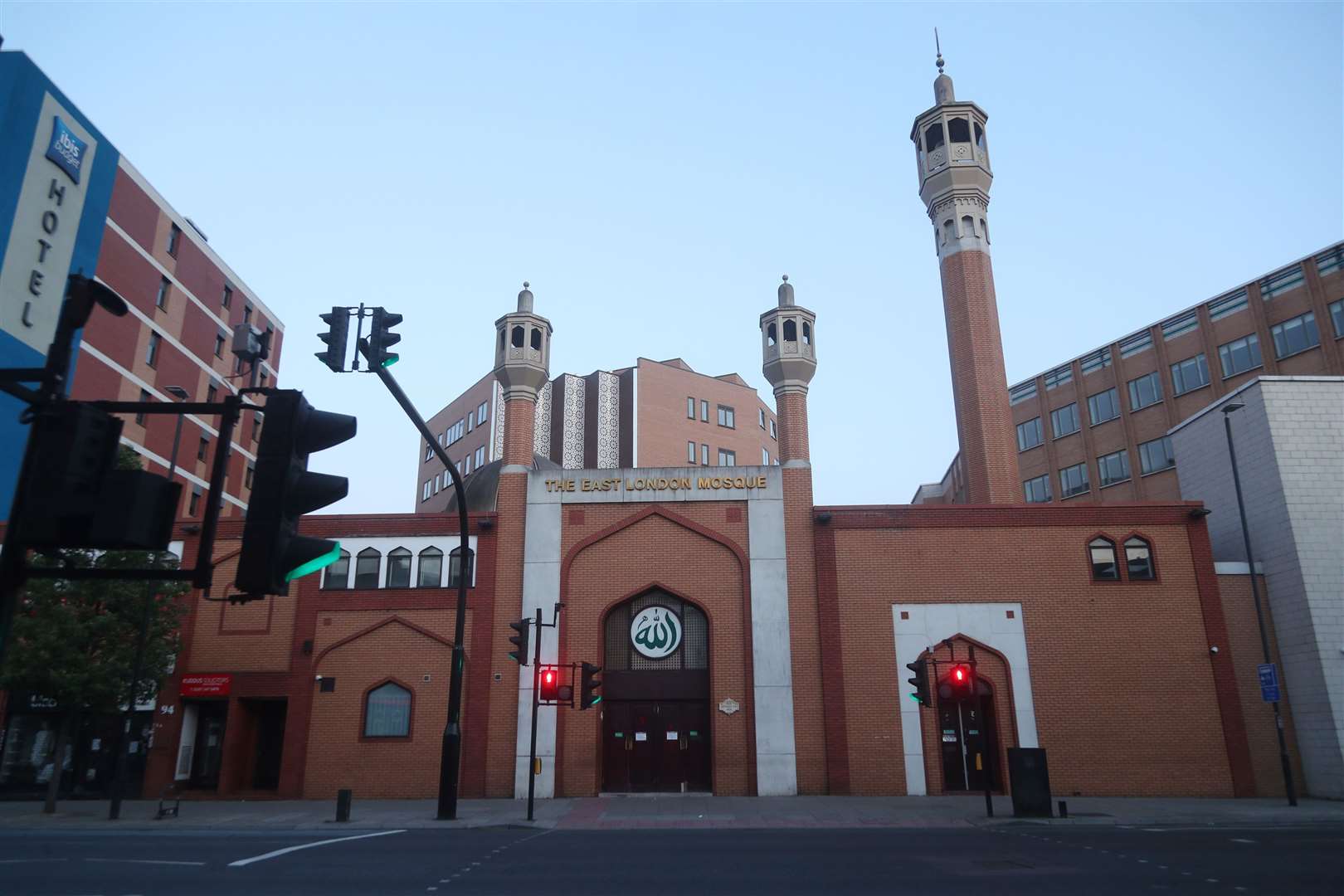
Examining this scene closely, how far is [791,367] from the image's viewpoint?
31.1 m

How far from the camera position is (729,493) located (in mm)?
29375

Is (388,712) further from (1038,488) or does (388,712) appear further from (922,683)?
(1038,488)

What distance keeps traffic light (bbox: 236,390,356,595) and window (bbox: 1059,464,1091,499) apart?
5831 cm

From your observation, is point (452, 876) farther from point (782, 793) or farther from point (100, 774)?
point (100, 774)

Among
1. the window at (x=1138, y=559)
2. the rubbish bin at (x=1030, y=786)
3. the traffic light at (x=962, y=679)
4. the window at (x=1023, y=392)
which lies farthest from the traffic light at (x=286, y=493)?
the window at (x=1023, y=392)

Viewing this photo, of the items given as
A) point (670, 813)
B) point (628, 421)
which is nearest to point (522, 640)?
point (670, 813)

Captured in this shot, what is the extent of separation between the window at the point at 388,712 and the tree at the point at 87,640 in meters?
5.75

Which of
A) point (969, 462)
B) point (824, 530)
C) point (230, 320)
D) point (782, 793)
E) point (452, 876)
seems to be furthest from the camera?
point (230, 320)

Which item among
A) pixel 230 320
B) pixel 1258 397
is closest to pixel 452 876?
pixel 1258 397

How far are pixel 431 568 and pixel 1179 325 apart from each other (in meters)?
44.1

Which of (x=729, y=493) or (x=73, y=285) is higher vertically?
(x=729, y=493)

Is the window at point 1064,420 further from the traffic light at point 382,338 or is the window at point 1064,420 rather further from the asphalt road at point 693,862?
the traffic light at point 382,338

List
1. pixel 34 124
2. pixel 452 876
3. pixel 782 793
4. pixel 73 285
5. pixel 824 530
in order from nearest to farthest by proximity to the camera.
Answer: pixel 73 285 < pixel 452 876 < pixel 34 124 < pixel 782 793 < pixel 824 530

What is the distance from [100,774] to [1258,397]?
1454 inches
